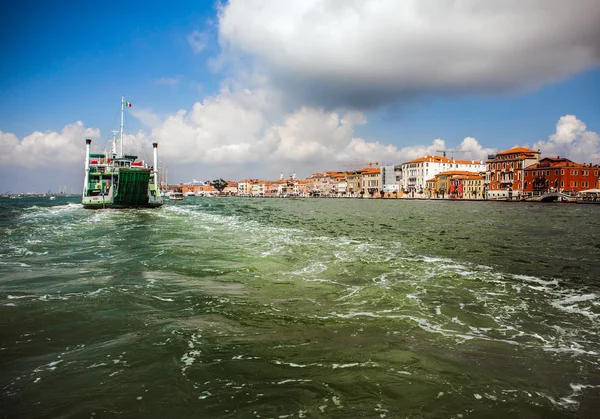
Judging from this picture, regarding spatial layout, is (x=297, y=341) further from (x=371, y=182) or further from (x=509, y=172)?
(x=371, y=182)

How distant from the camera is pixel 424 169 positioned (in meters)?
146

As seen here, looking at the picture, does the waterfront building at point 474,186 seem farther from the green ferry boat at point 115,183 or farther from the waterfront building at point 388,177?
the green ferry boat at point 115,183

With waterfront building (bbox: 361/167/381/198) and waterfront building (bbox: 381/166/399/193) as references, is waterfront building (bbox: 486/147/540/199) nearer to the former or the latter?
waterfront building (bbox: 381/166/399/193)

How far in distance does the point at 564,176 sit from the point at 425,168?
59740 mm

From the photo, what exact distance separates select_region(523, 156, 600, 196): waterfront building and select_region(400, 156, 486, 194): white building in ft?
165

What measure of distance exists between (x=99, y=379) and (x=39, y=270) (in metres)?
8.36

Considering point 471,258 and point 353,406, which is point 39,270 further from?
point 471,258

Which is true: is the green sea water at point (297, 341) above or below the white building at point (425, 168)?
below

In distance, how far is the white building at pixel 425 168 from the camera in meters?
146

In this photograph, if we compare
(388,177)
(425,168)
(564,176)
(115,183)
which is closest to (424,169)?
(425,168)

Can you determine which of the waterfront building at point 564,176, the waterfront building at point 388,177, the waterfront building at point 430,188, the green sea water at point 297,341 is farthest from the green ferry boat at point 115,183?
the waterfront building at point 388,177

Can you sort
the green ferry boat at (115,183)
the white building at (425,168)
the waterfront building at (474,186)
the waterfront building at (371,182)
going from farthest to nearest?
the waterfront building at (371,182) < the white building at (425,168) < the waterfront building at (474,186) < the green ferry boat at (115,183)

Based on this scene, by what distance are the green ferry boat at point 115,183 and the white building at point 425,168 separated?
388 ft

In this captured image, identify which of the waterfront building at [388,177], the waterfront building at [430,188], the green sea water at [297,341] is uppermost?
the waterfront building at [388,177]
